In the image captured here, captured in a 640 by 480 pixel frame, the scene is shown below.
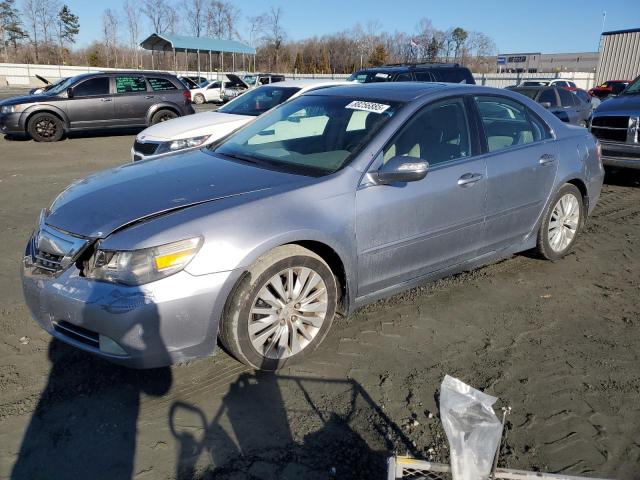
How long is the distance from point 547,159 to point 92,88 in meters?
12.5

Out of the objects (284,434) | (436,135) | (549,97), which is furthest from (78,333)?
(549,97)

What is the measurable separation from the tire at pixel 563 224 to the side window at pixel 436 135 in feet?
4.23

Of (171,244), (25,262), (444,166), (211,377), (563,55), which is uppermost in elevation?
(563,55)

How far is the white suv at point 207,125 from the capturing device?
763 centimetres

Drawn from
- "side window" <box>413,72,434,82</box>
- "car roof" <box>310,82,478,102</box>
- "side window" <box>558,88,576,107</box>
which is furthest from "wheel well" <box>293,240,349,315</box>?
"side window" <box>558,88,576,107</box>

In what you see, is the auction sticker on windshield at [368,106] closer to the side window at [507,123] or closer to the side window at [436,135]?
the side window at [436,135]

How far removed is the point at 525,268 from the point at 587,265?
0.63 meters

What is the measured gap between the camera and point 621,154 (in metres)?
8.65

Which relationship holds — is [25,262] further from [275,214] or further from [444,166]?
[444,166]

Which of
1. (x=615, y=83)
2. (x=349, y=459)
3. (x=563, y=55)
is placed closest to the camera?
(x=349, y=459)

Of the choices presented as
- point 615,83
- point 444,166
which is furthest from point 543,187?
point 615,83

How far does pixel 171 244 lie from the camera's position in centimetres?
277

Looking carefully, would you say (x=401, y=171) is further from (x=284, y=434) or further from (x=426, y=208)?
(x=284, y=434)

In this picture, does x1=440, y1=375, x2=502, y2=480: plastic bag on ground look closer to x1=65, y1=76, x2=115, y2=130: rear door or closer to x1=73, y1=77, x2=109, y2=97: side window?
x1=65, y1=76, x2=115, y2=130: rear door
